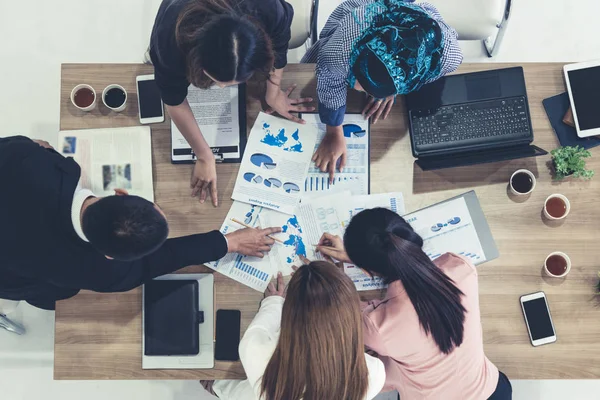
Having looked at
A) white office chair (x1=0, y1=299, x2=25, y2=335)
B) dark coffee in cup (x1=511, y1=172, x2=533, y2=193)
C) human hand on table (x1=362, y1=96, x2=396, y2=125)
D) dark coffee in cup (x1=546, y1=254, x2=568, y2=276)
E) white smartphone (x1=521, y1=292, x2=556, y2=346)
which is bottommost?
white office chair (x1=0, y1=299, x2=25, y2=335)

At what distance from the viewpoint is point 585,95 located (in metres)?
1.62

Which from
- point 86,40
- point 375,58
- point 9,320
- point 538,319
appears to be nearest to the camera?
point 375,58

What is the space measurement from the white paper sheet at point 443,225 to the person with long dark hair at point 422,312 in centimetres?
9

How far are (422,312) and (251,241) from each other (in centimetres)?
56

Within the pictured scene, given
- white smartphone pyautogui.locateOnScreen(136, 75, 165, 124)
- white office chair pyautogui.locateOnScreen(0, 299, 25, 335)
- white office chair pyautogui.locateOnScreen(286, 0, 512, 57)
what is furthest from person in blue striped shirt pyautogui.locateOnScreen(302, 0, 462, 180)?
white office chair pyautogui.locateOnScreen(0, 299, 25, 335)

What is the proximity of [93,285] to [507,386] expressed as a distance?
4.38 ft

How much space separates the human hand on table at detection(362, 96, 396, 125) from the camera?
63.9 inches

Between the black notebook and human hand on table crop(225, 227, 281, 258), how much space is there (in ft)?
0.56

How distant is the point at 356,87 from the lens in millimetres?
1546

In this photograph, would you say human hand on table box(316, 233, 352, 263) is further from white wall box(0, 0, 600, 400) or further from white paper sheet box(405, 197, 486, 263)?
white wall box(0, 0, 600, 400)

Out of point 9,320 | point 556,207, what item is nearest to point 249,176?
point 556,207

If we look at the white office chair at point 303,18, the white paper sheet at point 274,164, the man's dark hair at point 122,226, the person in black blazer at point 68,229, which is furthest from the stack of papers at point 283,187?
the white office chair at point 303,18

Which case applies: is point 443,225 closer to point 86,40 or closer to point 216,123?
point 216,123

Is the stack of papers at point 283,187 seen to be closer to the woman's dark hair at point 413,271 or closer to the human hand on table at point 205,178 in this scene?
the human hand on table at point 205,178
